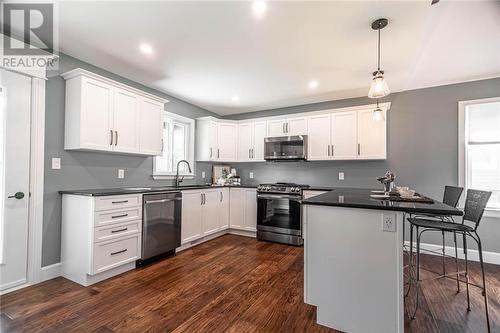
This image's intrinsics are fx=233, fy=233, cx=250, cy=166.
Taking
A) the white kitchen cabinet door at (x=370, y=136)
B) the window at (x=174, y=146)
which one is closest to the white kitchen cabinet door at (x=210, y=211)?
the window at (x=174, y=146)

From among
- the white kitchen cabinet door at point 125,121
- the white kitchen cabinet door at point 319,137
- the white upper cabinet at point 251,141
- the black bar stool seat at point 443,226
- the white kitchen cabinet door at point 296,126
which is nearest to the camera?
the black bar stool seat at point 443,226

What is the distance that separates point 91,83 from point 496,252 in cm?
562

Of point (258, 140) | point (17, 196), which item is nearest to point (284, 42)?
point (258, 140)

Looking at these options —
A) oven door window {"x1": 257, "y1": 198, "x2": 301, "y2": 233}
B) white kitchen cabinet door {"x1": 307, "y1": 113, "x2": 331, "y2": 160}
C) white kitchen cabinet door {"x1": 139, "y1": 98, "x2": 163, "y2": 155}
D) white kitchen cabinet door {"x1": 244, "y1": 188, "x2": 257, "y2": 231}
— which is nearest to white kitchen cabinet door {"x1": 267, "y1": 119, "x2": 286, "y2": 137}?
white kitchen cabinet door {"x1": 307, "y1": 113, "x2": 331, "y2": 160}

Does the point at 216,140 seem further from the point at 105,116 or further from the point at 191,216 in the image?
the point at 105,116

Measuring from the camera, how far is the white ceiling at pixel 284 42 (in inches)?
77.4

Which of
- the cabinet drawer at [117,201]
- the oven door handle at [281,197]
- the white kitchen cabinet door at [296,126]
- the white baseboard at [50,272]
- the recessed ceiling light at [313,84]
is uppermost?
the recessed ceiling light at [313,84]

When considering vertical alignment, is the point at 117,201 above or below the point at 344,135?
below

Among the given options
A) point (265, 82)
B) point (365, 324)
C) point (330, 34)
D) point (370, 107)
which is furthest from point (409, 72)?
point (365, 324)

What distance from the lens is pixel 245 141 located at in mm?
4859

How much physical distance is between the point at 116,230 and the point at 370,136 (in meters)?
3.82

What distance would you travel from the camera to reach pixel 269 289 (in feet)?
7.79

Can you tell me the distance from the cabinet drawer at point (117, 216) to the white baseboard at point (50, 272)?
81cm

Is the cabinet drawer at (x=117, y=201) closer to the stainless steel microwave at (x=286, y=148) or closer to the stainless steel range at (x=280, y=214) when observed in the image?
the stainless steel range at (x=280, y=214)
